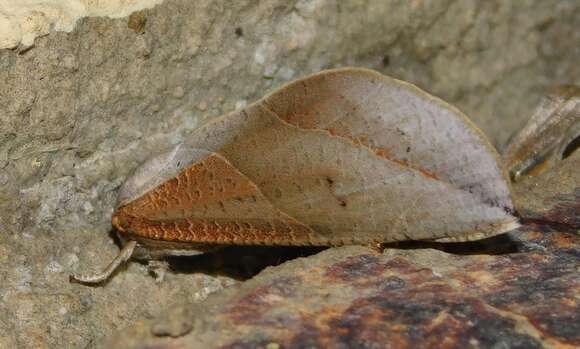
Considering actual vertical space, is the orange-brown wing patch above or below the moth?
below

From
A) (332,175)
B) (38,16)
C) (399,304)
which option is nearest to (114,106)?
(38,16)

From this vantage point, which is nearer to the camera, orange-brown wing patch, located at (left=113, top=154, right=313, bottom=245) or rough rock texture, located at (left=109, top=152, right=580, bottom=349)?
rough rock texture, located at (left=109, top=152, right=580, bottom=349)

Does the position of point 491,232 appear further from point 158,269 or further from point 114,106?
point 114,106

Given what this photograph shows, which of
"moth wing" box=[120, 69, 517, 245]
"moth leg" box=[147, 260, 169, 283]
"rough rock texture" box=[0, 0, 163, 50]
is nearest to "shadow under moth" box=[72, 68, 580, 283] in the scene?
"moth wing" box=[120, 69, 517, 245]

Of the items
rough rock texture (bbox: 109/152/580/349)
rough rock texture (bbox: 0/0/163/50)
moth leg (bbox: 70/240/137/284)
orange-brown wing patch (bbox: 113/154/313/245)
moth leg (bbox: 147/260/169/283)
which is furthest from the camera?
moth leg (bbox: 147/260/169/283)

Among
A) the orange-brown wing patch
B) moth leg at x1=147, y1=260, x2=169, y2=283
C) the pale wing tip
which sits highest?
the pale wing tip

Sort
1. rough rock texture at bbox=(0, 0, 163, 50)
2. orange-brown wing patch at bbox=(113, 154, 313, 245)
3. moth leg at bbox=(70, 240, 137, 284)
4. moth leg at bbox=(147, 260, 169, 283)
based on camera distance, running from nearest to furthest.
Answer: rough rock texture at bbox=(0, 0, 163, 50), orange-brown wing patch at bbox=(113, 154, 313, 245), moth leg at bbox=(70, 240, 137, 284), moth leg at bbox=(147, 260, 169, 283)

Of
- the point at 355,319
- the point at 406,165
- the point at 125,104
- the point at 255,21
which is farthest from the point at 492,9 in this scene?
the point at 355,319

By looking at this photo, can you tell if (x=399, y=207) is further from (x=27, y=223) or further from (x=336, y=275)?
(x=27, y=223)

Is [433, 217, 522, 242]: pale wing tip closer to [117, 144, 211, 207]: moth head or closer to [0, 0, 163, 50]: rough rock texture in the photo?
[117, 144, 211, 207]: moth head
